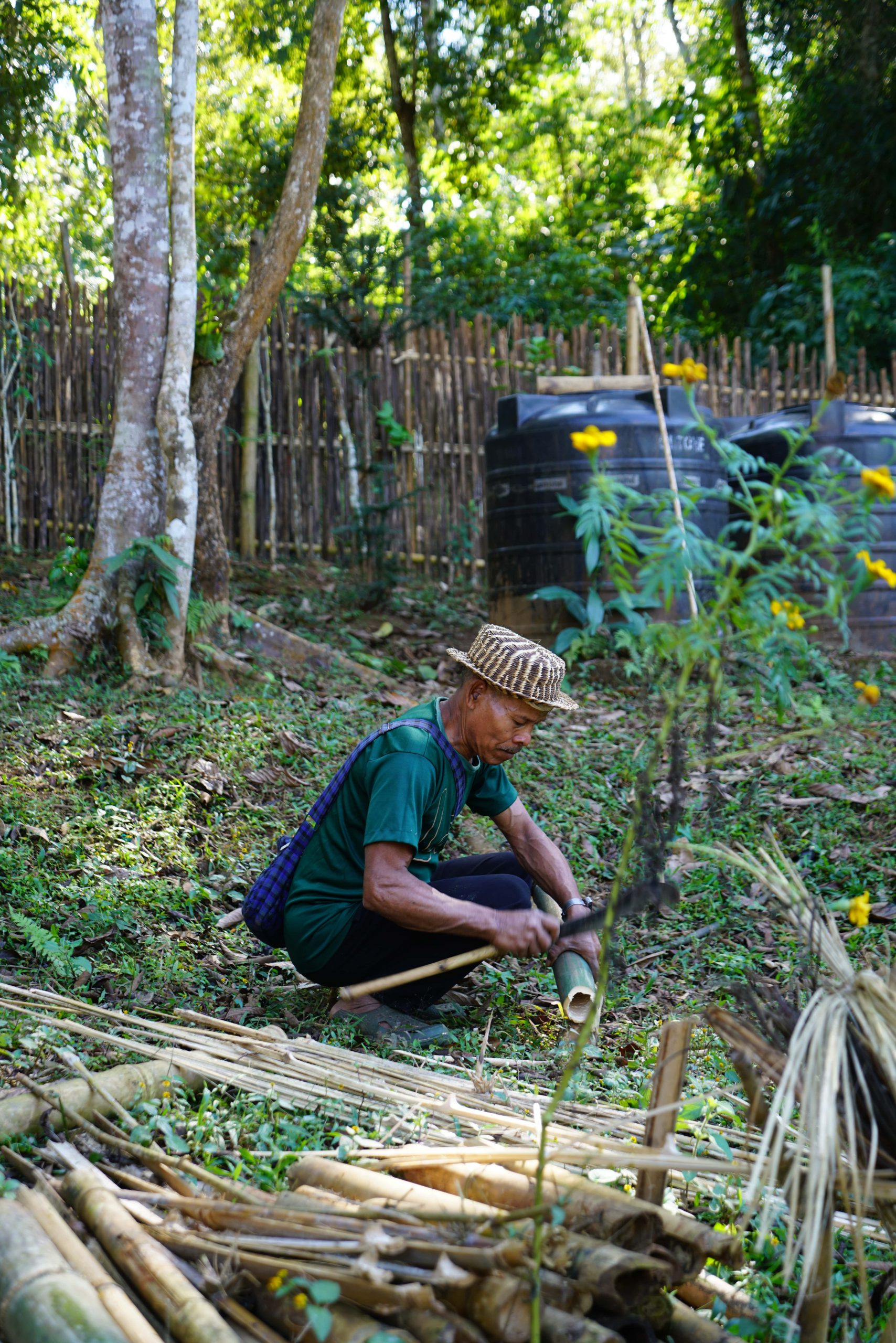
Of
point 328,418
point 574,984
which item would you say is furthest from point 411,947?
point 328,418

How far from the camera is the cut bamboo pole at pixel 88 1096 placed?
2227 mm

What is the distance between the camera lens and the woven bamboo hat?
9.90ft

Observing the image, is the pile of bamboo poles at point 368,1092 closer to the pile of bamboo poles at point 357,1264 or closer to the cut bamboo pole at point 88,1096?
the cut bamboo pole at point 88,1096

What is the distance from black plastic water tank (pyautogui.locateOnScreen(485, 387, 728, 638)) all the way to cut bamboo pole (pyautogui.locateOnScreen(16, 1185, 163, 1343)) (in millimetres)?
5619

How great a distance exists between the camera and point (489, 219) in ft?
56.8

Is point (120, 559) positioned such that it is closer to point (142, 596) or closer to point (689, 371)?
point (142, 596)

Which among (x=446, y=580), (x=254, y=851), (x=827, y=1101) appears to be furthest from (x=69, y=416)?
(x=827, y=1101)

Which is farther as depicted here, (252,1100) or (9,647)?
(9,647)

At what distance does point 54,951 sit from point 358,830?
98cm

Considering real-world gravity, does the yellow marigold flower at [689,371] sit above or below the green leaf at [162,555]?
above

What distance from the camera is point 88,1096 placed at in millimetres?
2342

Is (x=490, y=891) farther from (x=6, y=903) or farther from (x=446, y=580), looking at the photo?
(x=446, y=580)

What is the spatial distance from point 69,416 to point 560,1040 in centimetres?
712

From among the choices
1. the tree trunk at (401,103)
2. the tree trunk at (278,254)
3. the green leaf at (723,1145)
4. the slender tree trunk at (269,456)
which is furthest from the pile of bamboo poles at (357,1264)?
the tree trunk at (401,103)
